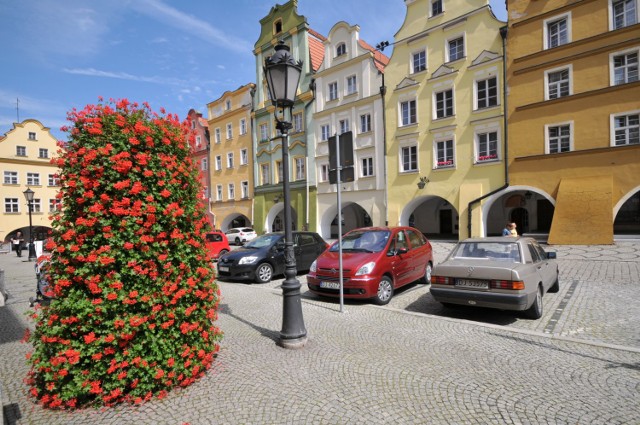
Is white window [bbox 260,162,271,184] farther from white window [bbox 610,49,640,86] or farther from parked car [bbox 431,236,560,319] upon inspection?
parked car [bbox 431,236,560,319]

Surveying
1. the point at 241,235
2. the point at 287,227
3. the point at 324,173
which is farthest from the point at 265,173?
the point at 287,227

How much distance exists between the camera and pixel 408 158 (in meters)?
22.4

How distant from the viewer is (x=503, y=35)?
18562 millimetres

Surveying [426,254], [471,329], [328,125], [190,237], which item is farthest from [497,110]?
[190,237]

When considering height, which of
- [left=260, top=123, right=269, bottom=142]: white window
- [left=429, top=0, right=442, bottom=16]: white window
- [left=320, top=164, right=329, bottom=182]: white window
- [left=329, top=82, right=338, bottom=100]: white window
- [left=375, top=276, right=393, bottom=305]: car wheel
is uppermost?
[left=429, top=0, right=442, bottom=16]: white window

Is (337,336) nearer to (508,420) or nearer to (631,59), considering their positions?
(508,420)

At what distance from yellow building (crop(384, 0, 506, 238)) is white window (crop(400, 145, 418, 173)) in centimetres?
6

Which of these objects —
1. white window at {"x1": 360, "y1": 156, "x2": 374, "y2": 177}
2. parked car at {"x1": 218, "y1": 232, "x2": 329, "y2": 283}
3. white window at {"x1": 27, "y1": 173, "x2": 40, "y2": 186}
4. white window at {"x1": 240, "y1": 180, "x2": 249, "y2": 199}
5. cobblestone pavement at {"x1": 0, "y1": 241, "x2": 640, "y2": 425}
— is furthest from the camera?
white window at {"x1": 27, "y1": 173, "x2": 40, "y2": 186}

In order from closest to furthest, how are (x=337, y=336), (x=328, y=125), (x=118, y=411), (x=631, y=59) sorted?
(x=118, y=411) < (x=337, y=336) < (x=631, y=59) < (x=328, y=125)

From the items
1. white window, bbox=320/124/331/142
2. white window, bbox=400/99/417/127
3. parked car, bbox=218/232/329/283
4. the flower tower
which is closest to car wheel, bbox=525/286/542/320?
the flower tower

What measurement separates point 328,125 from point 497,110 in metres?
11.5

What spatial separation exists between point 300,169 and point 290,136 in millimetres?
2832

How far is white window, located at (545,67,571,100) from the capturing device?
56.6ft

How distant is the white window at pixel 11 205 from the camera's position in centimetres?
4069
